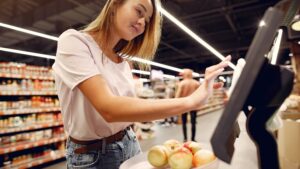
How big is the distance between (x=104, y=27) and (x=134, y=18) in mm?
149

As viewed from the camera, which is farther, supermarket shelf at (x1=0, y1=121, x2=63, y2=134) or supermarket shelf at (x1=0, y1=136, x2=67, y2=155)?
supermarket shelf at (x1=0, y1=121, x2=63, y2=134)

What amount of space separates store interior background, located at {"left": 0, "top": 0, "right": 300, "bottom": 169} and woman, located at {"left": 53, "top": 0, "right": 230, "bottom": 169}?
10.7 inches

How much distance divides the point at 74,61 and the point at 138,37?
546mm

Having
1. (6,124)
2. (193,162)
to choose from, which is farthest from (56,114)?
(193,162)

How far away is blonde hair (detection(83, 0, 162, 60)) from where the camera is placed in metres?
1.13

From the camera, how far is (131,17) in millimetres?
1083

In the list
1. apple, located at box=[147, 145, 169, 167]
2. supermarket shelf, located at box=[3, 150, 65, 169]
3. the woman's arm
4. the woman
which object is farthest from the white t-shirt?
supermarket shelf, located at box=[3, 150, 65, 169]

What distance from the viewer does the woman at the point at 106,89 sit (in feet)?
2.68

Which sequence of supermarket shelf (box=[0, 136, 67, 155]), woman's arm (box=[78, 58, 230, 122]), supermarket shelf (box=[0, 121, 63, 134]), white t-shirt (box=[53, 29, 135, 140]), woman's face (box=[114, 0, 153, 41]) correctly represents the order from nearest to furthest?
woman's arm (box=[78, 58, 230, 122]) < white t-shirt (box=[53, 29, 135, 140]) < woman's face (box=[114, 0, 153, 41]) < supermarket shelf (box=[0, 136, 67, 155]) < supermarket shelf (box=[0, 121, 63, 134])

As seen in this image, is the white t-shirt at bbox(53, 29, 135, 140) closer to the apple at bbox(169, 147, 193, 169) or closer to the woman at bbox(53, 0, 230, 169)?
the woman at bbox(53, 0, 230, 169)

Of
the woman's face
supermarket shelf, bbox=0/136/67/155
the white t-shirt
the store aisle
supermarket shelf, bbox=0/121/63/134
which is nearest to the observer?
the white t-shirt

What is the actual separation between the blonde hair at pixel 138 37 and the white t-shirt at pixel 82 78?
3.7 inches

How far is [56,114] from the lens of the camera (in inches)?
216

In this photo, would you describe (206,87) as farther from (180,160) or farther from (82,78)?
(82,78)
